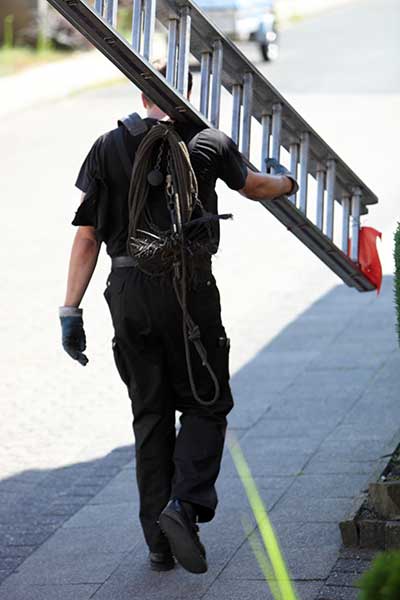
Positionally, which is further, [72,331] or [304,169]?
[304,169]

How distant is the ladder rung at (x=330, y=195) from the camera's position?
6.53 m

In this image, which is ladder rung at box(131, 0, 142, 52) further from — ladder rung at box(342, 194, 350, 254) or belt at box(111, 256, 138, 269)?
ladder rung at box(342, 194, 350, 254)

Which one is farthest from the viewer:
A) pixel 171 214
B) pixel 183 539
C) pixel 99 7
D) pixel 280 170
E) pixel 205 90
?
pixel 280 170

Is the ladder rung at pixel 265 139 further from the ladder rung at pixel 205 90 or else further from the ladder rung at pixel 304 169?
the ladder rung at pixel 205 90

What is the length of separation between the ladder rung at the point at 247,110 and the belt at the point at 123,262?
0.84 m

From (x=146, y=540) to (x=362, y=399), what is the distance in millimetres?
2665

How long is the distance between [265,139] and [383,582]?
365cm

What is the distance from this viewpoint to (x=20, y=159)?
1906 cm

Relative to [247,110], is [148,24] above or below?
above

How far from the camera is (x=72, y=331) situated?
5.71m

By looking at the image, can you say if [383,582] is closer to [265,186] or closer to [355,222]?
[265,186]

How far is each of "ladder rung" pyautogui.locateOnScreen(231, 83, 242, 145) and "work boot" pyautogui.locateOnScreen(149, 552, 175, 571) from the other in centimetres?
181

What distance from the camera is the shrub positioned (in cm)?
272

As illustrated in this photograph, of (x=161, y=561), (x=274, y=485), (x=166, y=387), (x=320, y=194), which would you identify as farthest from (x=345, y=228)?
(x=161, y=561)
